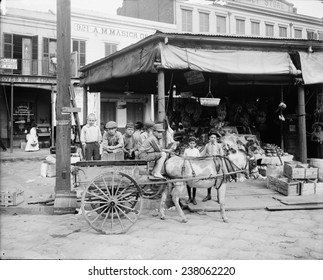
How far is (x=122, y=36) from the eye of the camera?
2306cm

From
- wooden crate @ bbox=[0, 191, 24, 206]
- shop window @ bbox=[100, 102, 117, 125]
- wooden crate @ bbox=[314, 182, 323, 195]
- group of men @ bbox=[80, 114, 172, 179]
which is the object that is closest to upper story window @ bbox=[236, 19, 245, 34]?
shop window @ bbox=[100, 102, 117, 125]

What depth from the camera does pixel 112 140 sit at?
748 cm

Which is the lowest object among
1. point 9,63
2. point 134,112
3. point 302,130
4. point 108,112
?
point 302,130

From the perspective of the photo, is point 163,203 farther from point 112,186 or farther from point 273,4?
point 273,4

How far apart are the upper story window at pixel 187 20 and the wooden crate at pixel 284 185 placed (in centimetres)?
2035

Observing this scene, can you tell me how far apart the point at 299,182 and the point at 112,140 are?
460 centimetres

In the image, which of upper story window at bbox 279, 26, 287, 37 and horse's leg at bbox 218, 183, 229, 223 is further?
upper story window at bbox 279, 26, 287, 37

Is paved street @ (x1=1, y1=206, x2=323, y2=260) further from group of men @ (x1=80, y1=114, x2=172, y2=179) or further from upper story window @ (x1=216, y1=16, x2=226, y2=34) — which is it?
upper story window @ (x1=216, y1=16, x2=226, y2=34)

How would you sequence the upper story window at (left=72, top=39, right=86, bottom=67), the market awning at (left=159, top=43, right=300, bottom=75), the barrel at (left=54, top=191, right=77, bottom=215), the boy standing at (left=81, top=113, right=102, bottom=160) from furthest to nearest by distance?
the upper story window at (left=72, top=39, right=86, bottom=67) < the boy standing at (left=81, top=113, right=102, bottom=160) < the market awning at (left=159, top=43, right=300, bottom=75) < the barrel at (left=54, top=191, right=77, bottom=215)

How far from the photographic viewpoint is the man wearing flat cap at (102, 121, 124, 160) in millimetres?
7227

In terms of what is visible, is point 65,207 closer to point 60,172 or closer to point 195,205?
point 60,172

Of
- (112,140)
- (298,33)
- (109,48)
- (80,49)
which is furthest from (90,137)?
(298,33)

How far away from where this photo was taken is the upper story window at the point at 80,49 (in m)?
21.6

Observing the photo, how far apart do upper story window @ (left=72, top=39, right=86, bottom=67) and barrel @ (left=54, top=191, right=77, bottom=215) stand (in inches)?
673
